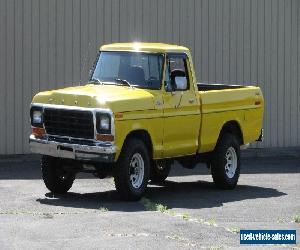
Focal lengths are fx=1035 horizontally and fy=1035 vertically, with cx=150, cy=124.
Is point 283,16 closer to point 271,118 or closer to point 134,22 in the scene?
point 271,118

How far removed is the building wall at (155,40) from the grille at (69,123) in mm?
6270

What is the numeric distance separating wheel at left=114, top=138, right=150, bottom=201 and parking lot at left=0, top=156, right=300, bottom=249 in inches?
7.9

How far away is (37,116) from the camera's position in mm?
16766

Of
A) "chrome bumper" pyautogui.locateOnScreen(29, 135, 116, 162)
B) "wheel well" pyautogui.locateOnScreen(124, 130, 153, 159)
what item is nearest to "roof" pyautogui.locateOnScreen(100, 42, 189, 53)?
"wheel well" pyautogui.locateOnScreen(124, 130, 153, 159)

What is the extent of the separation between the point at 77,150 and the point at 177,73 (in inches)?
97.9

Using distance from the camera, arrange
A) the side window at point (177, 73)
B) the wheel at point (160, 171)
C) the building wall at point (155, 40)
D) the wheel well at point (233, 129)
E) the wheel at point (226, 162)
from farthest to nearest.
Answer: the building wall at point (155, 40) < the wheel well at point (233, 129) < the wheel at point (226, 162) < the wheel at point (160, 171) < the side window at point (177, 73)

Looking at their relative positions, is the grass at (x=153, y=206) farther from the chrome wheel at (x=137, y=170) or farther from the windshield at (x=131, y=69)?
the windshield at (x=131, y=69)

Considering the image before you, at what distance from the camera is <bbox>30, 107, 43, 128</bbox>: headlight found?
16672 millimetres

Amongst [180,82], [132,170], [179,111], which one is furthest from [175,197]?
[180,82]

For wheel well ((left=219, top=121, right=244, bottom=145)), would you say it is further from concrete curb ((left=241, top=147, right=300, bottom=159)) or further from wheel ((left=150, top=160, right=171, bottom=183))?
concrete curb ((left=241, top=147, right=300, bottom=159))

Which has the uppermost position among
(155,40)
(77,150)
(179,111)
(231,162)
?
(155,40)

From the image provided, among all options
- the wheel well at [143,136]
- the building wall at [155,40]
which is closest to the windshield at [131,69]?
the wheel well at [143,136]

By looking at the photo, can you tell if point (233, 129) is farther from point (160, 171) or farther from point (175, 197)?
point (175, 197)

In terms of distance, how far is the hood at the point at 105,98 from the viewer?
15.9 metres
